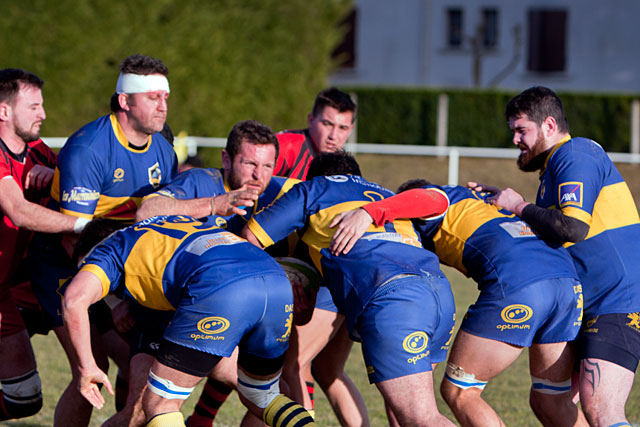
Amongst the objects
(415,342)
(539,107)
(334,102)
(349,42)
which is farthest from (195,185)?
(349,42)

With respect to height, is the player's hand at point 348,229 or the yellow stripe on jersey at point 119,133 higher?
the yellow stripe on jersey at point 119,133

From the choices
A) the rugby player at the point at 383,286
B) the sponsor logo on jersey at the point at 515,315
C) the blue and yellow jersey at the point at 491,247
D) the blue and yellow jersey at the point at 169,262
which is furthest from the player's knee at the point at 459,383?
the blue and yellow jersey at the point at 169,262

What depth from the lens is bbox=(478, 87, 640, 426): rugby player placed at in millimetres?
4512

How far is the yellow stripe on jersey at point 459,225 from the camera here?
4676 mm

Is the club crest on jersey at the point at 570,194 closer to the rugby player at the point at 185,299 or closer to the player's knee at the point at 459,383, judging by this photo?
the player's knee at the point at 459,383

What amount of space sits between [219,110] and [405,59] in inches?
540

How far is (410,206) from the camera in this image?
453 centimetres

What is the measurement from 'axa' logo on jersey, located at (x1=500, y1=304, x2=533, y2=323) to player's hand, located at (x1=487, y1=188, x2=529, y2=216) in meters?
0.55

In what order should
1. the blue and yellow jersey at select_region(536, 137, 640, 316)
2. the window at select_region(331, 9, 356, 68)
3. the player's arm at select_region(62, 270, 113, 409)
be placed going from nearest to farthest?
the player's arm at select_region(62, 270, 113, 409)
the blue and yellow jersey at select_region(536, 137, 640, 316)
the window at select_region(331, 9, 356, 68)

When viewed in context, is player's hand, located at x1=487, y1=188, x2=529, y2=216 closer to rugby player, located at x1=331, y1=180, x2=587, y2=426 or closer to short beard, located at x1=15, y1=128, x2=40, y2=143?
rugby player, located at x1=331, y1=180, x2=587, y2=426

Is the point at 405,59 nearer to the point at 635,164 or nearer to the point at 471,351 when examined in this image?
the point at 635,164

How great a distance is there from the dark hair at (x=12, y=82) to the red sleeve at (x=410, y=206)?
2.35 meters

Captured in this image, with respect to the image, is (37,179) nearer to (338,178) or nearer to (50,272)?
(50,272)

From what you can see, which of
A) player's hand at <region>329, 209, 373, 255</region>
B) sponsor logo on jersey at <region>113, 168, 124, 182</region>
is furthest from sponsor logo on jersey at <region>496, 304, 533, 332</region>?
sponsor logo on jersey at <region>113, 168, 124, 182</region>
